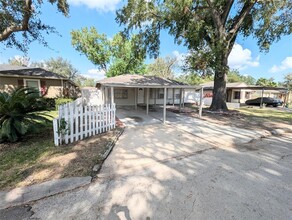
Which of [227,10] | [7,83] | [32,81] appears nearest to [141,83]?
[227,10]

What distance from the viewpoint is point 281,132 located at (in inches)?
296

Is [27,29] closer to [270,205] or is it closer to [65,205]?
[65,205]

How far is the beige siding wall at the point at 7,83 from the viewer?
13.4m

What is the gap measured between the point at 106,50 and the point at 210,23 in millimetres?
16899

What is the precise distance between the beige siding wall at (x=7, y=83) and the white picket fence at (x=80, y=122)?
38.0 feet

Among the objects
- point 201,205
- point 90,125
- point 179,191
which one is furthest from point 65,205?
point 90,125

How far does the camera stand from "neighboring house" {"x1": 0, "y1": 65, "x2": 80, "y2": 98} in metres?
13.4

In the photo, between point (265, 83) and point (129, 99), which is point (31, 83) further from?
point (265, 83)

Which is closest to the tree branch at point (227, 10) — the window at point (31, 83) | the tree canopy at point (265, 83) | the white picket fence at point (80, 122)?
the white picket fence at point (80, 122)

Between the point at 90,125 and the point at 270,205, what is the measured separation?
5.31 metres

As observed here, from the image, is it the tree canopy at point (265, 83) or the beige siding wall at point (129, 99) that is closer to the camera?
the beige siding wall at point (129, 99)

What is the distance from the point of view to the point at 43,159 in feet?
13.3

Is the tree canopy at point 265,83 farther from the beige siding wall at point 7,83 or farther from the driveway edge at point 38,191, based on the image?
the beige siding wall at point 7,83

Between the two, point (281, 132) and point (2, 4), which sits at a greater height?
point (2, 4)
